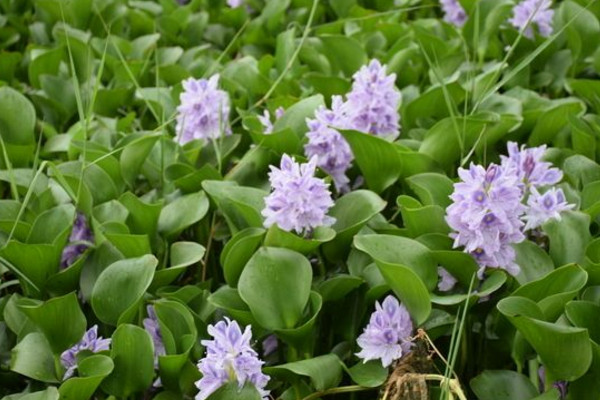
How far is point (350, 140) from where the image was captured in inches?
88.5

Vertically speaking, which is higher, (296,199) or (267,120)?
(296,199)

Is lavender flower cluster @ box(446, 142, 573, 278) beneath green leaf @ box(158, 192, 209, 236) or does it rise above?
above

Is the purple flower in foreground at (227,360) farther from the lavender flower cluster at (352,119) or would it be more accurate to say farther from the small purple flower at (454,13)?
the small purple flower at (454,13)

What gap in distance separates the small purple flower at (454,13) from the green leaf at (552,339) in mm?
1944

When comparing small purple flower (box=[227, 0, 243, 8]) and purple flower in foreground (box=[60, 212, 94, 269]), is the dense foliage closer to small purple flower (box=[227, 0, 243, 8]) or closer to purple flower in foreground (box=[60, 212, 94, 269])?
purple flower in foreground (box=[60, 212, 94, 269])

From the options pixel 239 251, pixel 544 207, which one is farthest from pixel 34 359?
pixel 544 207

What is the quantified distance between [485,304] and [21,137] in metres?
1.24

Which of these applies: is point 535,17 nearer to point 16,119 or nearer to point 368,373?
point 16,119

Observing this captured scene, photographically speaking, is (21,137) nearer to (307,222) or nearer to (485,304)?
(307,222)

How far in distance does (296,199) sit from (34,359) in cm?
55

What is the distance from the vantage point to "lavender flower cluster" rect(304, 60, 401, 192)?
232cm

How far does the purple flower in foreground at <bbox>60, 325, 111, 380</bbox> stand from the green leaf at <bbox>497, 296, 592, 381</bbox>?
2.38 feet

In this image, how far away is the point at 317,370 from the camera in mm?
1847

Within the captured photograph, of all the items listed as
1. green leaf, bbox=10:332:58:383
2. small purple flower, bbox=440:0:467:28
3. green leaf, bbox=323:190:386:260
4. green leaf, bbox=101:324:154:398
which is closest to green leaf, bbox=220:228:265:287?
green leaf, bbox=323:190:386:260
